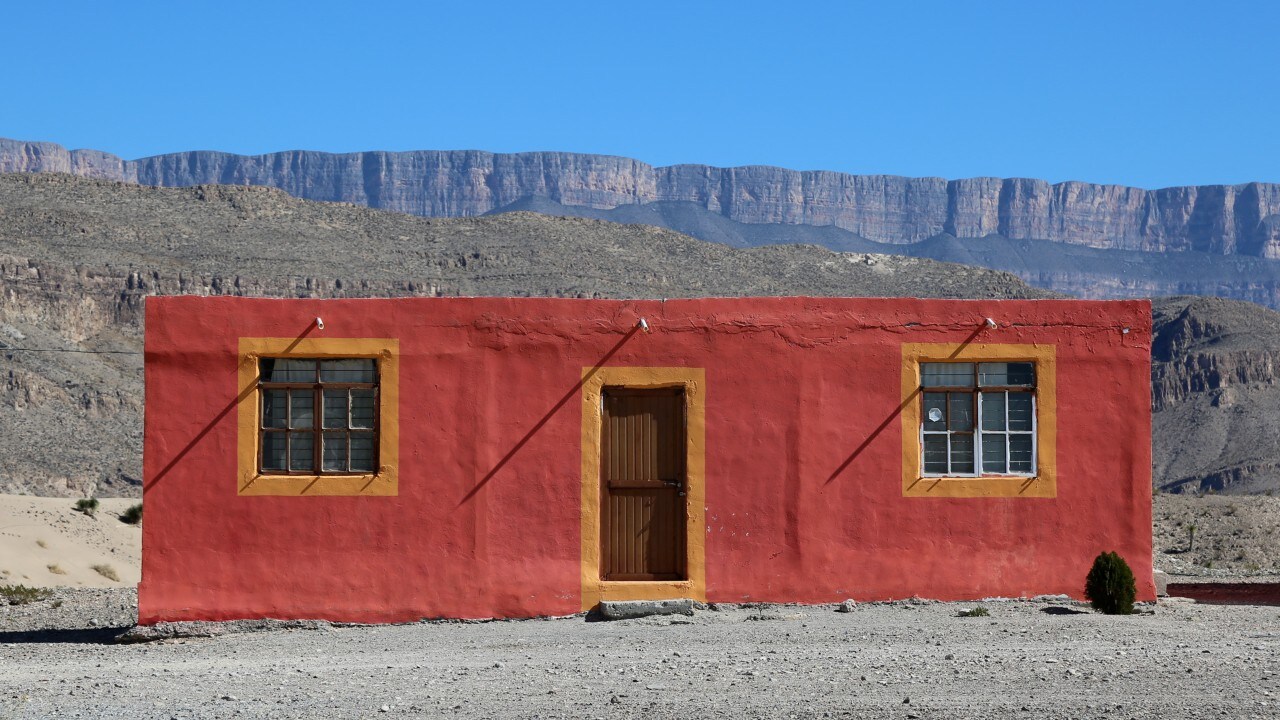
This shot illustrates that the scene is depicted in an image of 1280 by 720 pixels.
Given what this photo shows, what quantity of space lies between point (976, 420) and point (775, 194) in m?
172

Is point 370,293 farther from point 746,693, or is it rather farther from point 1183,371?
point 746,693

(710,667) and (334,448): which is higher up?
(334,448)

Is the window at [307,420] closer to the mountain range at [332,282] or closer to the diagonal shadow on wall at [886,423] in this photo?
the diagonal shadow on wall at [886,423]

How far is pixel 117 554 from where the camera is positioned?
1320 inches

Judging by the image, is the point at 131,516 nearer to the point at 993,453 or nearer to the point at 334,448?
the point at 334,448

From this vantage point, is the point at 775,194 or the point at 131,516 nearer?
the point at 131,516

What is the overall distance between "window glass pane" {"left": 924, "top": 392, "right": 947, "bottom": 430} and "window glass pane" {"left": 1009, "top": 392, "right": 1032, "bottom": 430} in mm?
671

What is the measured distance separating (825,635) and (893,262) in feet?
225

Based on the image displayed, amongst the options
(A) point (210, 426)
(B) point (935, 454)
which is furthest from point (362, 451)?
(B) point (935, 454)

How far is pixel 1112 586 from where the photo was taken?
1405cm

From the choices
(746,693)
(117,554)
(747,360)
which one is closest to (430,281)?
(117,554)

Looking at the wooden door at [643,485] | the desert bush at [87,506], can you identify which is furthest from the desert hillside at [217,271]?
the wooden door at [643,485]

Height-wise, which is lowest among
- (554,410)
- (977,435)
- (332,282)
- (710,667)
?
(710,667)

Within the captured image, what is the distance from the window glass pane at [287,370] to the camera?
14.6m
